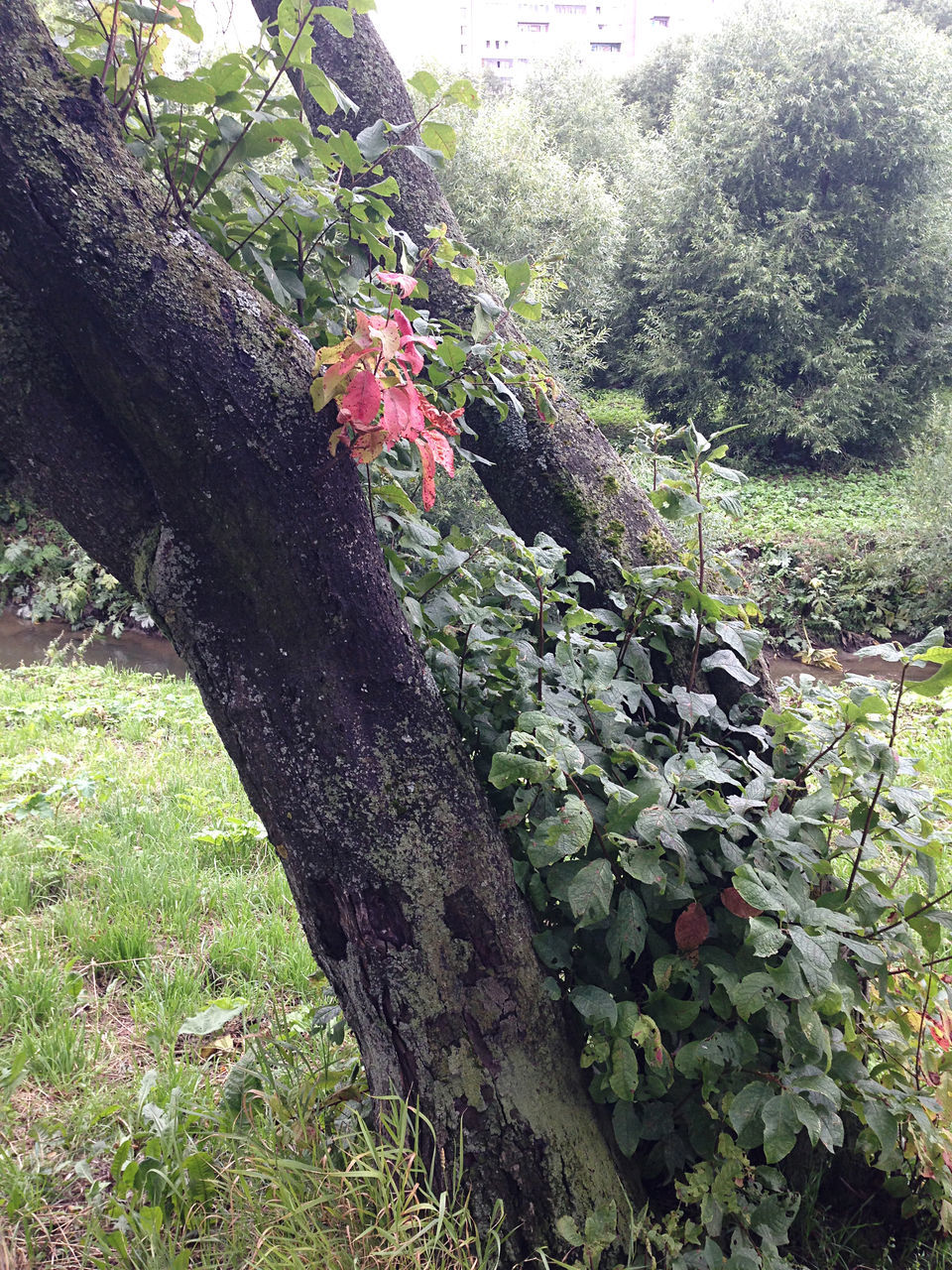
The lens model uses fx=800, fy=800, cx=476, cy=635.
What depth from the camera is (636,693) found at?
161cm

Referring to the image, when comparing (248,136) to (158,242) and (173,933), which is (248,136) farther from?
(173,933)

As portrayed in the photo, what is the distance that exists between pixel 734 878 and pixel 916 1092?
66 cm

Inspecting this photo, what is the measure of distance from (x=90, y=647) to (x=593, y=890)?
10.1 meters

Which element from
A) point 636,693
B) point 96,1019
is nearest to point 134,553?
point 636,693

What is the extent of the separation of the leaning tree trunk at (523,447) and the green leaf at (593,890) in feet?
2.51

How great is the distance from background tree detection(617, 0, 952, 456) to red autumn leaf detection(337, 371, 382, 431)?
13683 millimetres

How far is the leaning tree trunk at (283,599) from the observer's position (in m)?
1.16

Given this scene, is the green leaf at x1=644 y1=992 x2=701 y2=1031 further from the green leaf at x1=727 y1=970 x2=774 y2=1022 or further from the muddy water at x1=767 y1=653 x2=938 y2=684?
the muddy water at x1=767 y1=653 x2=938 y2=684

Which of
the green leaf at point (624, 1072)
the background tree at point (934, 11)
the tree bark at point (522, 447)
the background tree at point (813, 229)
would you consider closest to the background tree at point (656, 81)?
the background tree at point (934, 11)

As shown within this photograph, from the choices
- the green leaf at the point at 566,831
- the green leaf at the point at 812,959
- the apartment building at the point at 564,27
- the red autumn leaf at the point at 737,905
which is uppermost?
the apartment building at the point at 564,27

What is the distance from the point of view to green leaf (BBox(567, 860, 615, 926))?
52.6 inches

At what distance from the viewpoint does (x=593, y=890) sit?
134cm

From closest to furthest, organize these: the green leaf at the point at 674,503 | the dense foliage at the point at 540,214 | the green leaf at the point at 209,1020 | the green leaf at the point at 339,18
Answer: the green leaf at the point at 339,18 < the green leaf at the point at 674,503 < the green leaf at the point at 209,1020 < the dense foliage at the point at 540,214

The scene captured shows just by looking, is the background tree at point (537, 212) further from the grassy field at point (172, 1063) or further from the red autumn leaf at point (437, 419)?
the red autumn leaf at point (437, 419)
